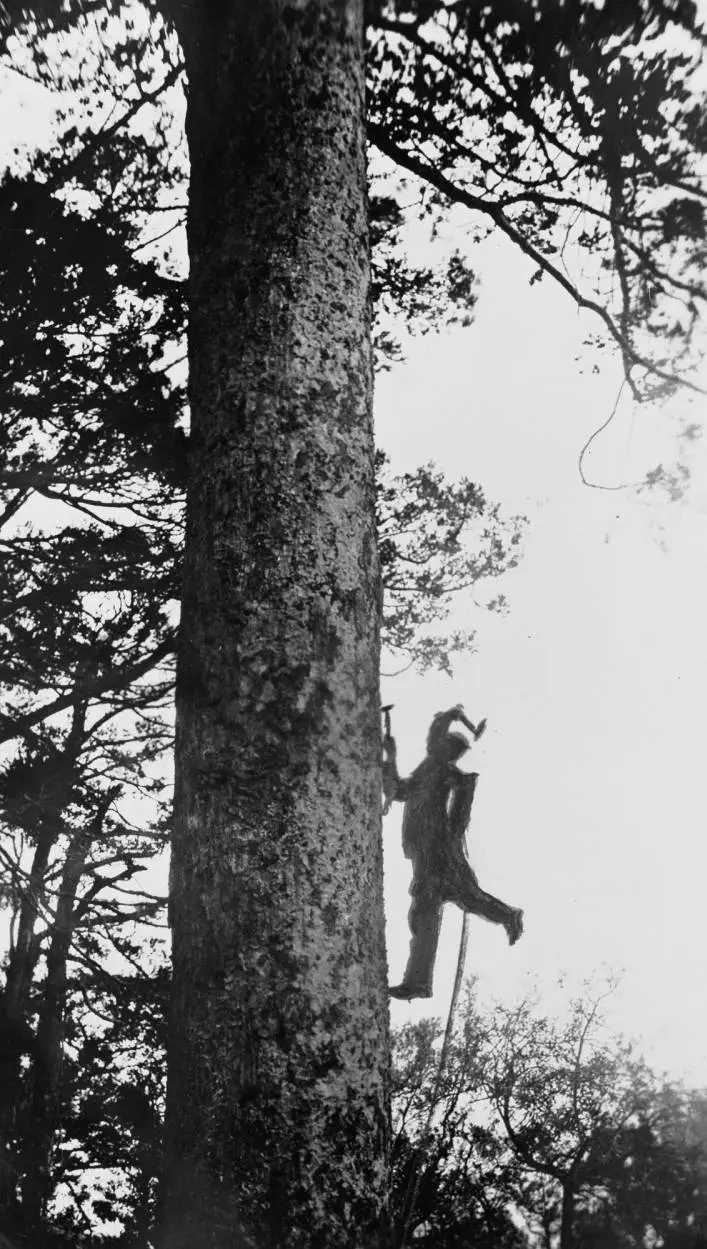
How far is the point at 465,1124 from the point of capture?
526 centimetres

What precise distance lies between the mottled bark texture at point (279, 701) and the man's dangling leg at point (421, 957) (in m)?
3.00

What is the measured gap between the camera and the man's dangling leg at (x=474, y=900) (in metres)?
4.54

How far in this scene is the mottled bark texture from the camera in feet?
5.24

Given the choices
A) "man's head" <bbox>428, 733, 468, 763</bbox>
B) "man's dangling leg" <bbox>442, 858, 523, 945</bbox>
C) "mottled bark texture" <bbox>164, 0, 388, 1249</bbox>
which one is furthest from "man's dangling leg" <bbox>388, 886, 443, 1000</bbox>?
"mottled bark texture" <bbox>164, 0, 388, 1249</bbox>

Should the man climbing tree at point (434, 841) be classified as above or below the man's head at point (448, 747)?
below

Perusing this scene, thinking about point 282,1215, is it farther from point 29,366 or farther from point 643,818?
point 643,818

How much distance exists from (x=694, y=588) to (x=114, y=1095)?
11.5ft

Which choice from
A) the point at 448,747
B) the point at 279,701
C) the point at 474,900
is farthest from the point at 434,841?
the point at 279,701

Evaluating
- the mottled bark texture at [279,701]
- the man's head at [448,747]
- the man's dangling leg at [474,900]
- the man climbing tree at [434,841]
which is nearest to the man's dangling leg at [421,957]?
the man climbing tree at [434,841]

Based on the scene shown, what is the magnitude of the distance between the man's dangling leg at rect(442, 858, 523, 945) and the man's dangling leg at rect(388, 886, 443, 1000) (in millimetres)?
108

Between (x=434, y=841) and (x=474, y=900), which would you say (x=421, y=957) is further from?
(x=434, y=841)

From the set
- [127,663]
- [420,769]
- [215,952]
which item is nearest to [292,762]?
[215,952]

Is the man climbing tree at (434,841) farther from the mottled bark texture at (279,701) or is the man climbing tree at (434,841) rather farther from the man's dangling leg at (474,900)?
the mottled bark texture at (279,701)

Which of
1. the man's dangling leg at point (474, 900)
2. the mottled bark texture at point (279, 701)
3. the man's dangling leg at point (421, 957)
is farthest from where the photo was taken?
the man's dangling leg at point (421, 957)
